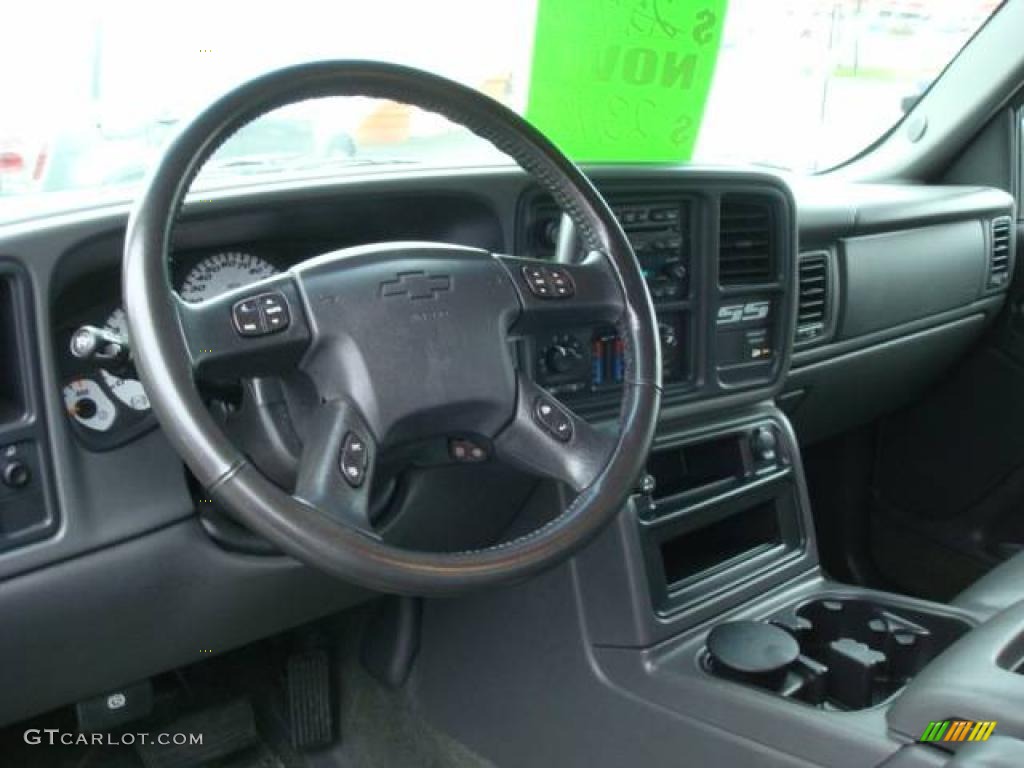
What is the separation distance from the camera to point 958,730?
3.68 ft

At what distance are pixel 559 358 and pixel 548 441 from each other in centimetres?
36

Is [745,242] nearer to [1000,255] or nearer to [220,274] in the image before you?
[220,274]

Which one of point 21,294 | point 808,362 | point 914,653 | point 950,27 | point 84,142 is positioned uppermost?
point 950,27

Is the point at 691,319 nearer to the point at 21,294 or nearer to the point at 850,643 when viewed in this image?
the point at 850,643

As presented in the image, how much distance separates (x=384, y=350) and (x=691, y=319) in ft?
2.43

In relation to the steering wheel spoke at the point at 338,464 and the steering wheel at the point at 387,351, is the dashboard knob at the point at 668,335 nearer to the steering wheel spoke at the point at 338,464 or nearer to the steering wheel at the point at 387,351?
the steering wheel at the point at 387,351

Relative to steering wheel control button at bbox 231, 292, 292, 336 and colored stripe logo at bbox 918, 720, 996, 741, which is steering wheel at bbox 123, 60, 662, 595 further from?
colored stripe logo at bbox 918, 720, 996, 741

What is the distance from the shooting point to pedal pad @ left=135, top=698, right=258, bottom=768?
1.62m

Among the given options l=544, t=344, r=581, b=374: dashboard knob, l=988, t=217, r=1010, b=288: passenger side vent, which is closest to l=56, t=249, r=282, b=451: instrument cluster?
l=544, t=344, r=581, b=374: dashboard knob

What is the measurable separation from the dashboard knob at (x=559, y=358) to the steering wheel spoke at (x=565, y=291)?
0.82 ft

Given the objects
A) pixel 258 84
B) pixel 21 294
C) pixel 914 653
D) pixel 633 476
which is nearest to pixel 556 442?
pixel 633 476

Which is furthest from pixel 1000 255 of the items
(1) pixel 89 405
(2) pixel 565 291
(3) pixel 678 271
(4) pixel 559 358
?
(1) pixel 89 405

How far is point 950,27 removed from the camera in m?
2.64

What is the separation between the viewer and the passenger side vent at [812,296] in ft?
6.38
